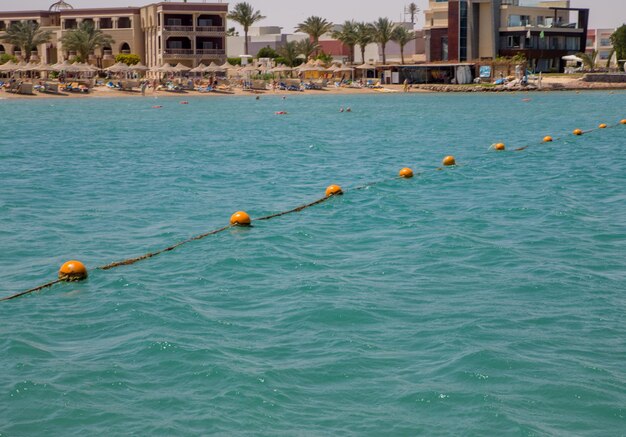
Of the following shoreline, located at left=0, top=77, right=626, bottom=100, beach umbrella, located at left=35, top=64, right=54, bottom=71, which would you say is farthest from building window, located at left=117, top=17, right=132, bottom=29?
beach umbrella, located at left=35, top=64, right=54, bottom=71

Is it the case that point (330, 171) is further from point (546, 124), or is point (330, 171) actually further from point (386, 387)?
point (546, 124)

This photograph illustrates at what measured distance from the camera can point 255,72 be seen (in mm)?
89938

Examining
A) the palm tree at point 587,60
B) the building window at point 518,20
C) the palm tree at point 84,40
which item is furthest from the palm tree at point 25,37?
the palm tree at point 587,60

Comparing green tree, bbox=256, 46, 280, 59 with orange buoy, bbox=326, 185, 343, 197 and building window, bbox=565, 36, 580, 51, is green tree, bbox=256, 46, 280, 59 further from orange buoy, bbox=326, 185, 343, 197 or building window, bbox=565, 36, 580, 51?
orange buoy, bbox=326, 185, 343, 197

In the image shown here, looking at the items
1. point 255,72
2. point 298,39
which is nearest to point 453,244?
point 255,72

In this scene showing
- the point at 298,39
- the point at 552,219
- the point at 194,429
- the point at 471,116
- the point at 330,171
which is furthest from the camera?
the point at 298,39

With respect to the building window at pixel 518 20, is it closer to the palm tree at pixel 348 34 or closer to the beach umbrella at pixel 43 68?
the palm tree at pixel 348 34

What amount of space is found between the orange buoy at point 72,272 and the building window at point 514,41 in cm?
9227

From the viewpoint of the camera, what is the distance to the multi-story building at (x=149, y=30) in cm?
9000

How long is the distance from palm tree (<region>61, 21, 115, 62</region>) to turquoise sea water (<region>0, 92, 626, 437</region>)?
2612 inches

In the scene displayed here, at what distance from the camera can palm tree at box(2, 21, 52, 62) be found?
305ft

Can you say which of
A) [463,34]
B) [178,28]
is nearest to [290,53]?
[178,28]

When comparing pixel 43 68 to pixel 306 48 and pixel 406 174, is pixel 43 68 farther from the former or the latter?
Answer: pixel 406 174

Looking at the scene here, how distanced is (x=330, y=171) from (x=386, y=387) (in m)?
17.2
